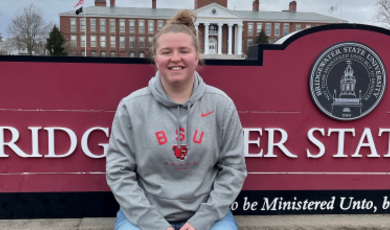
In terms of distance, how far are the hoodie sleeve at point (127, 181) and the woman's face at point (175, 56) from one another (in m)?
0.34

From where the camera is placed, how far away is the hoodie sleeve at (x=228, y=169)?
2.11 m

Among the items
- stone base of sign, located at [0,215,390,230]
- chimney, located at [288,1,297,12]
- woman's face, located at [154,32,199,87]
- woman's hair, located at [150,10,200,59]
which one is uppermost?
chimney, located at [288,1,297,12]

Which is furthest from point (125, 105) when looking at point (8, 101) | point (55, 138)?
point (8, 101)

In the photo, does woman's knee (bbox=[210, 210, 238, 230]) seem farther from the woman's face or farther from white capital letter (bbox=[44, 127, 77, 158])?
white capital letter (bbox=[44, 127, 77, 158])

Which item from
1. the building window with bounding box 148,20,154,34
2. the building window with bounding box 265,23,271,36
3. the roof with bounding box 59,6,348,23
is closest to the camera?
the roof with bounding box 59,6,348,23

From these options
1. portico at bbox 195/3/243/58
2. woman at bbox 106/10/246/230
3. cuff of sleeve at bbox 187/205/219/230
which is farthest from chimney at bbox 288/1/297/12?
cuff of sleeve at bbox 187/205/219/230

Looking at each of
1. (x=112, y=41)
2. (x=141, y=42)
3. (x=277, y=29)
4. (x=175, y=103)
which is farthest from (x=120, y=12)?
(x=175, y=103)

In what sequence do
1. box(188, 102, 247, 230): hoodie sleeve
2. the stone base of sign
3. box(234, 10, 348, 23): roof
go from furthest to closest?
box(234, 10, 348, 23): roof < the stone base of sign < box(188, 102, 247, 230): hoodie sleeve

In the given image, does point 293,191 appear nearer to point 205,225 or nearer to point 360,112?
point 360,112

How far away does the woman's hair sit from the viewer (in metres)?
2.07

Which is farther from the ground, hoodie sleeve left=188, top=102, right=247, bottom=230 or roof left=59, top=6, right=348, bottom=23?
roof left=59, top=6, right=348, bottom=23

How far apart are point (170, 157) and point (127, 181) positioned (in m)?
0.29

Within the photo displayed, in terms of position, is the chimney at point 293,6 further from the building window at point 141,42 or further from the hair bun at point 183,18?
the hair bun at point 183,18

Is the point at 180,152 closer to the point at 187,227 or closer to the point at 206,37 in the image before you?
the point at 187,227
